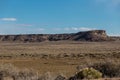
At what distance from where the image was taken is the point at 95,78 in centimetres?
1867

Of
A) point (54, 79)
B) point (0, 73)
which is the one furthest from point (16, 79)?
point (54, 79)

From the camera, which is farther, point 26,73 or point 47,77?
point 26,73

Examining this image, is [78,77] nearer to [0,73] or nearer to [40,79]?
[40,79]

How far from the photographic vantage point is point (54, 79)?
19422mm

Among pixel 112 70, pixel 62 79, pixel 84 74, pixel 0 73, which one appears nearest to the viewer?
pixel 84 74

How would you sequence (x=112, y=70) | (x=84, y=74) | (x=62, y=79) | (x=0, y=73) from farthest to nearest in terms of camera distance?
(x=112, y=70) → (x=0, y=73) → (x=62, y=79) → (x=84, y=74)

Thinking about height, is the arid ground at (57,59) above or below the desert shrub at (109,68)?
below

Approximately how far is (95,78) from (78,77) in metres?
0.96

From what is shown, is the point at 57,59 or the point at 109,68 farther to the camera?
the point at 57,59

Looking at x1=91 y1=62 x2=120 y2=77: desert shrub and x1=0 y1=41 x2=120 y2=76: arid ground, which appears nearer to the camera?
x1=91 y1=62 x2=120 y2=77: desert shrub

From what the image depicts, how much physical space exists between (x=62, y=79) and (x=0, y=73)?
4238mm

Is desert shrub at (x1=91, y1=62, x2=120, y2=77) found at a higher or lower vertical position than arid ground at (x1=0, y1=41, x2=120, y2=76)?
higher

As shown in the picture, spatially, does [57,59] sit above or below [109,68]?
below

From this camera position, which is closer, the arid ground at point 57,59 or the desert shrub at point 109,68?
the desert shrub at point 109,68
